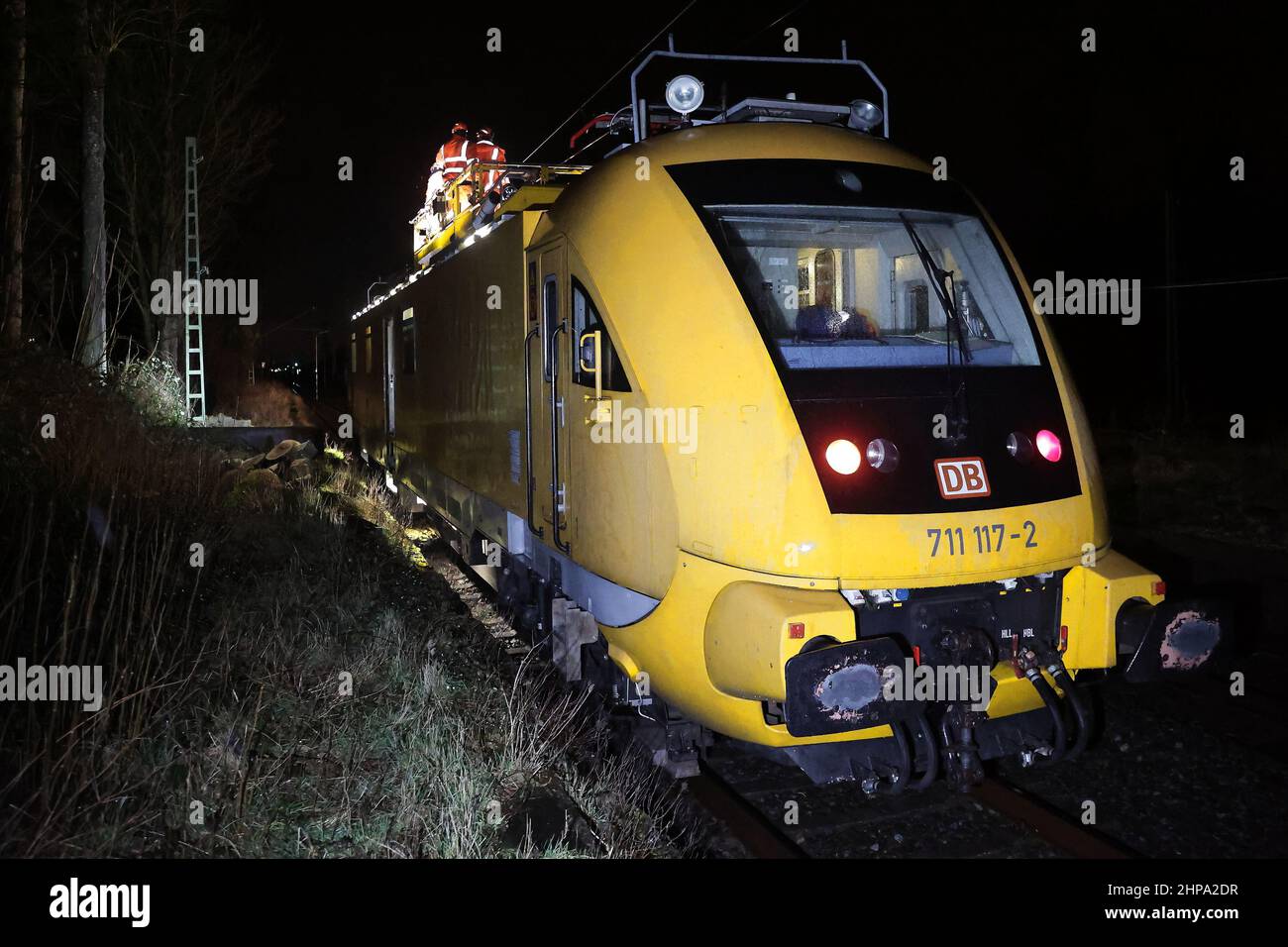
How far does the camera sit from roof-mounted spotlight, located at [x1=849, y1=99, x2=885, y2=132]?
6582 millimetres

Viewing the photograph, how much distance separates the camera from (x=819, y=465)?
4770 mm

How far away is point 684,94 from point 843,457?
2631 mm

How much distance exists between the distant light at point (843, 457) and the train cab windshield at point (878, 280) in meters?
0.71

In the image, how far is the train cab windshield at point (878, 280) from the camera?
547 centimetres

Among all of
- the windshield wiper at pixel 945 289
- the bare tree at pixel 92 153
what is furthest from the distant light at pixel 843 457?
the bare tree at pixel 92 153

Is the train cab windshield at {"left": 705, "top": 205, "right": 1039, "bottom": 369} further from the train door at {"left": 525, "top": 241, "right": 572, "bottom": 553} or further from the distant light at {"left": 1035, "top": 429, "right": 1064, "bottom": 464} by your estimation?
the train door at {"left": 525, "top": 241, "right": 572, "bottom": 553}

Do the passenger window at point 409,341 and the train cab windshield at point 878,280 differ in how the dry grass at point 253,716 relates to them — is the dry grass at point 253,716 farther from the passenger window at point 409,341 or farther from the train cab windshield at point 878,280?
the passenger window at point 409,341

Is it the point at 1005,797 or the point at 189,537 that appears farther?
the point at 189,537

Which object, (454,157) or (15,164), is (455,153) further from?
(15,164)

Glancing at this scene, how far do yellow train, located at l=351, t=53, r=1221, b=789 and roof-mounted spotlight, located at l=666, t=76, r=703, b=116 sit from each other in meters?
0.02

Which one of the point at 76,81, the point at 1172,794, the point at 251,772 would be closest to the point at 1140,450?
the point at 1172,794

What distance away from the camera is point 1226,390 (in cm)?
3175
